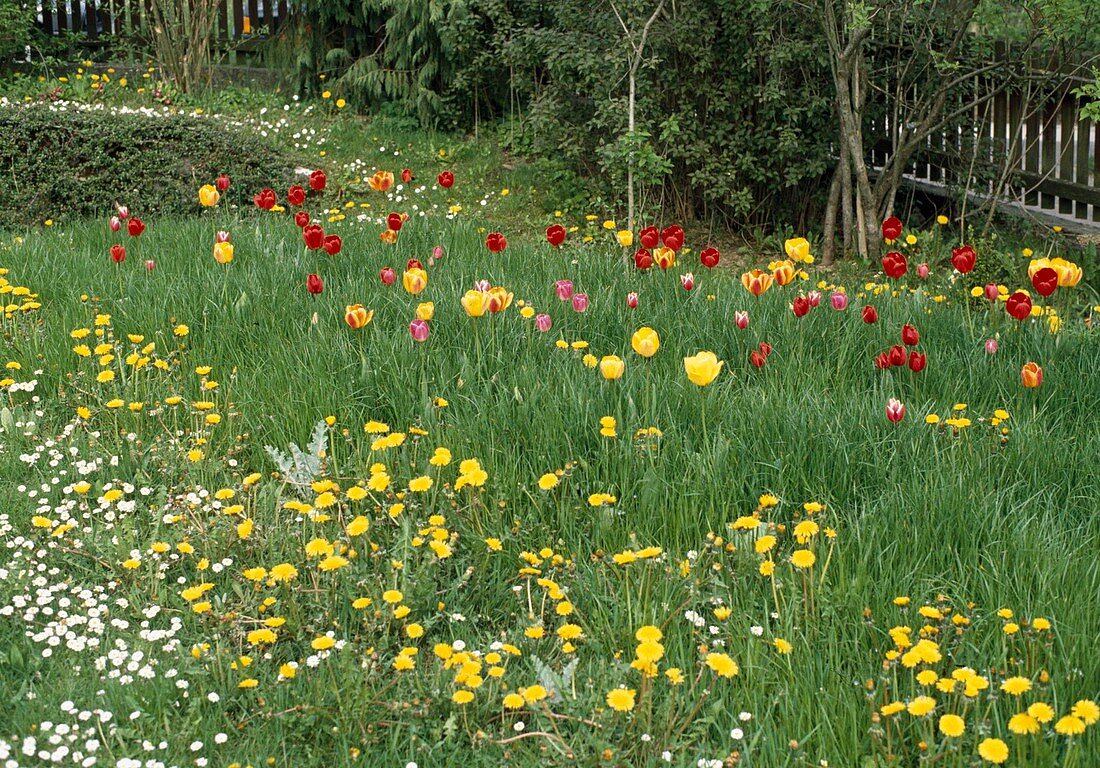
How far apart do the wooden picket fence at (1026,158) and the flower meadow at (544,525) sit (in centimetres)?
328

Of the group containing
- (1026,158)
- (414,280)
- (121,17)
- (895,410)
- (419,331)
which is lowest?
(895,410)

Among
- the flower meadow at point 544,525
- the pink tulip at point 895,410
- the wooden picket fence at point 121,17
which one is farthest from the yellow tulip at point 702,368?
the wooden picket fence at point 121,17

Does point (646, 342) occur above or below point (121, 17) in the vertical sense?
below

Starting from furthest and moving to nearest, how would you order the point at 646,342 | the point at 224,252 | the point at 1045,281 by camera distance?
the point at 224,252 < the point at 1045,281 < the point at 646,342

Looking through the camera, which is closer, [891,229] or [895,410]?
[895,410]

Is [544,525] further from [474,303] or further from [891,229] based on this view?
[891,229]

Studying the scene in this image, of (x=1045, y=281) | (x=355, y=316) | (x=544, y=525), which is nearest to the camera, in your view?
(x=544, y=525)

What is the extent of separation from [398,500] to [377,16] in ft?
27.0

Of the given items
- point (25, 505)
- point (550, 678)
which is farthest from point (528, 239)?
point (550, 678)

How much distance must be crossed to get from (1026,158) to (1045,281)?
5094 millimetres

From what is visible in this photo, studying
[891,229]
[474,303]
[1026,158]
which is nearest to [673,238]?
[891,229]

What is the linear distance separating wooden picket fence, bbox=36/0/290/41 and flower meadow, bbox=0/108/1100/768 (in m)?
7.84

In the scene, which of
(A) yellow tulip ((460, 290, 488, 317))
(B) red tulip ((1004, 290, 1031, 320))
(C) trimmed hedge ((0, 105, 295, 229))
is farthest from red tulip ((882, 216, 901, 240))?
(C) trimmed hedge ((0, 105, 295, 229))

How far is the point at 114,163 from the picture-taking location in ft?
25.2
